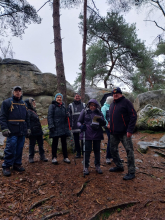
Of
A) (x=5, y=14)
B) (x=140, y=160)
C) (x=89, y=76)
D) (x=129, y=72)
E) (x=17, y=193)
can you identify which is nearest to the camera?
(x=17, y=193)

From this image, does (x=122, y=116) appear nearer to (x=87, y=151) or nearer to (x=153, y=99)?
(x=87, y=151)

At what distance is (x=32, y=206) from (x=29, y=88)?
31.9 ft

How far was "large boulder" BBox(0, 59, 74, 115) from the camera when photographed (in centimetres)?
1054

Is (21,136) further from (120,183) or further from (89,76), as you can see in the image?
(89,76)

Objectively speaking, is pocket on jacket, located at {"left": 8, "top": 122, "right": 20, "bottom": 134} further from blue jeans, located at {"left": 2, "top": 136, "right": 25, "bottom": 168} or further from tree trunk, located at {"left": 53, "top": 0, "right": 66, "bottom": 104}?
tree trunk, located at {"left": 53, "top": 0, "right": 66, "bottom": 104}

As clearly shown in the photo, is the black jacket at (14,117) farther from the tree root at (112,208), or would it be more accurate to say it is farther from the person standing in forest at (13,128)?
the tree root at (112,208)

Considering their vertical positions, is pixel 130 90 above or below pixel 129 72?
below

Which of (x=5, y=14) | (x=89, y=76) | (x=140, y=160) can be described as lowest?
(x=140, y=160)

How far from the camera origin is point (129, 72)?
14.9 metres

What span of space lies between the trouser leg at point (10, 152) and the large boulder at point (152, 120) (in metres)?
7.37

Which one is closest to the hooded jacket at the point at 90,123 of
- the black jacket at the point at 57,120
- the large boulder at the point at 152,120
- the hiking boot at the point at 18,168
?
the black jacket at the point at 57,120

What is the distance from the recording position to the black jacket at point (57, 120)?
4387 millimetres

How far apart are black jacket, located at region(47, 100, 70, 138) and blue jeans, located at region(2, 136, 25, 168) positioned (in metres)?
0.88

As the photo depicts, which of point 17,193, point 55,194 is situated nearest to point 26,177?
point 17,193
